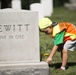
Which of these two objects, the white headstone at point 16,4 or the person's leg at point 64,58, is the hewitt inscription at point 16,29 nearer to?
the person's leg at point 64,58

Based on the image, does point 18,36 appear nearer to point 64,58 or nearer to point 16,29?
point 16,29

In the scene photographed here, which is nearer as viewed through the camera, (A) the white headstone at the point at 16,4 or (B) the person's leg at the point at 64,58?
(B) the person's leg at the point at 64,58

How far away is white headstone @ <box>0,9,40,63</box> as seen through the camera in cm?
775

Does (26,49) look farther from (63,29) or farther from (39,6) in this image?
(39,6)

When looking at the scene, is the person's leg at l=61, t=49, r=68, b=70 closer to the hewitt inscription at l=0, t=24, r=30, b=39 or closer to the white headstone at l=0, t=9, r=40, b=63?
the white headstone at l=0, t=9, r=40, b=63

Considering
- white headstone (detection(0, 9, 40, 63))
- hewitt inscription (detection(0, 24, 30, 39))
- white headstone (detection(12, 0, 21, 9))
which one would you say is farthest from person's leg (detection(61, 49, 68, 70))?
white headstone (detection(12, 0, 21, 9))

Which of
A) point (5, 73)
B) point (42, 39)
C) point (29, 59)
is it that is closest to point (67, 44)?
point (29, 59)

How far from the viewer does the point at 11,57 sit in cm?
792

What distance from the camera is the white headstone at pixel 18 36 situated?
775cm

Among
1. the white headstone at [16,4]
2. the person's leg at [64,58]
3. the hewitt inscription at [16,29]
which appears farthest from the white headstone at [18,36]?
the white headstone at [16,4]

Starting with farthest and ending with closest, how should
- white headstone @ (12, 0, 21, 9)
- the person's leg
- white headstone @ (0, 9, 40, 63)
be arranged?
white headstone @ (12, 0, 21, 9) < the person's leg < white headstone @ (0, 9, 40, 63)

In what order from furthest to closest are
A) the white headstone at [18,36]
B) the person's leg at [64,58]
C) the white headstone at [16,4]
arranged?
the white headstone at [16,4] < the person's leg at [64,58] < the white headstone at [18,36]

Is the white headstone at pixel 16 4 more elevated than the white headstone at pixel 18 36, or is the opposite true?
the white headstone at pixel 18 36

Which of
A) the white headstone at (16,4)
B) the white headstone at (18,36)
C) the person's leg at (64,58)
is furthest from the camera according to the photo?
the white headstone at (16,4)
